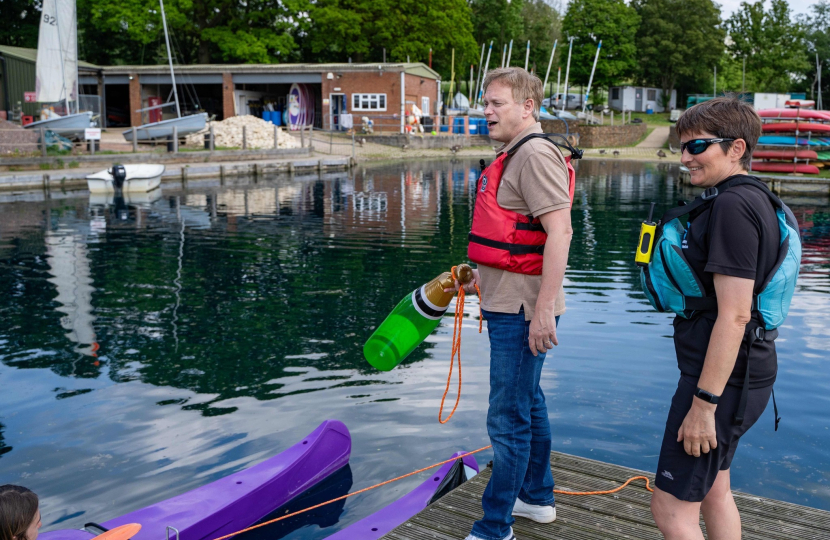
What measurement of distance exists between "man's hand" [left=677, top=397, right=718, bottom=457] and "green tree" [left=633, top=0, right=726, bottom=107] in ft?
236

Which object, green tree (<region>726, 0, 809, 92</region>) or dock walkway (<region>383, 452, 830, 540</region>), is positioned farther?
green tree (<region>726, 0, 809, 92</region>)

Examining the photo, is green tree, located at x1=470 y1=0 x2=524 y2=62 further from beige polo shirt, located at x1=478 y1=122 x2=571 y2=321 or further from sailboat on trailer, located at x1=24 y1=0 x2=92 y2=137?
beige polo shirt, located at x1=478 y1=122 x2=571 y2=321

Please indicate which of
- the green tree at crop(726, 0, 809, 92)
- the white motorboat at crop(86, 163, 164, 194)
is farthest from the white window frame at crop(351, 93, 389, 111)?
the green tree at crop(726, 0, 809, 92)

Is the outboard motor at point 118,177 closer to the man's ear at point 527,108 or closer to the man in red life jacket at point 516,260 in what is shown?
the man in red life jacket at point 516,260

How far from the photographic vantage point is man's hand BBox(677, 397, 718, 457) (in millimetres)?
2566

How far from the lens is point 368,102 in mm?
49219

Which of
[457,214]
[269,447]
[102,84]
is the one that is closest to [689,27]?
[102,84]

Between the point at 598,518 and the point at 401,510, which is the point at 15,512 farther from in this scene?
the point at 598,518

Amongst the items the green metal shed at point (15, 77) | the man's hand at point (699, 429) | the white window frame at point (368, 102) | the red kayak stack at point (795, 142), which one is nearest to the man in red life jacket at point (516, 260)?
the man's hand at point (699, 429)

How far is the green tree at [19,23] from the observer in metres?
53.8

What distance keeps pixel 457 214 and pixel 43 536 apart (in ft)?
58.3

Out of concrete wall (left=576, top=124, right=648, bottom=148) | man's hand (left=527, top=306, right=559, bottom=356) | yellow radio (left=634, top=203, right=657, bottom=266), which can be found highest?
concrete wall (left=576, top=124, right=648, bottom=148)

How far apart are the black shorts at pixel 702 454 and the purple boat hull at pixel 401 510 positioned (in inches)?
69.0

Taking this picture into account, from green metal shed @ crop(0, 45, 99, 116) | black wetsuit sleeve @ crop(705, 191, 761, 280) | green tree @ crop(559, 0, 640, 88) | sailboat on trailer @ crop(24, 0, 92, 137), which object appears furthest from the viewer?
green tree @ crop(559, 0, 640, 88)
